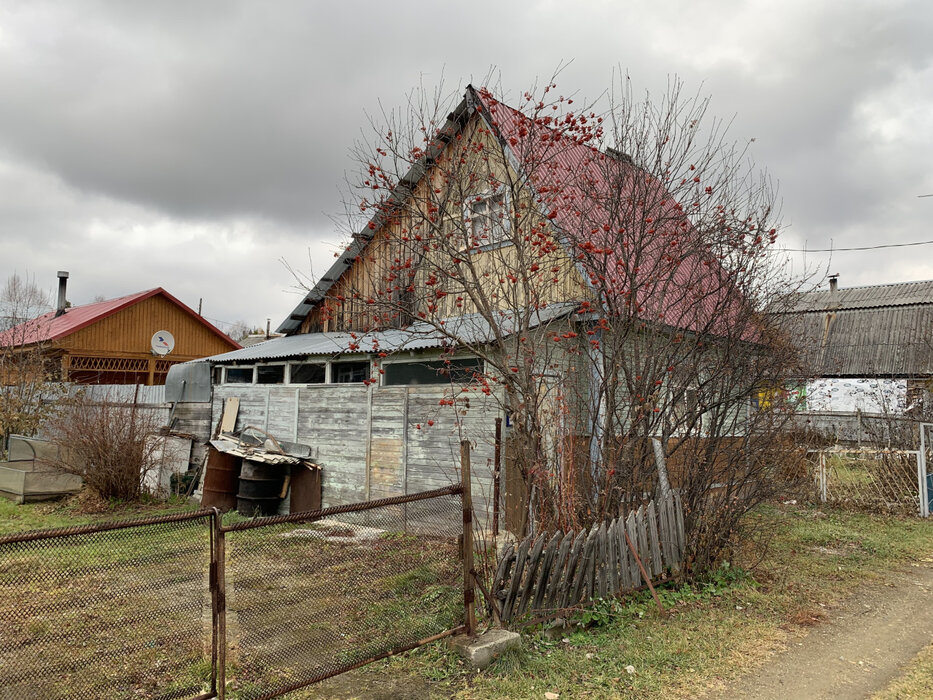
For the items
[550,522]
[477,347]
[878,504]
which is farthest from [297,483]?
[878,504]

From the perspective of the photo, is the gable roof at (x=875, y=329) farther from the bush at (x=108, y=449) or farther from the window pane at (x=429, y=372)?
the bush at (x=108, y=449)

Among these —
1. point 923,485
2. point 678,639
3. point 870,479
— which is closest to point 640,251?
point 678,639

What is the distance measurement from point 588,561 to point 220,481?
7960 millimetres

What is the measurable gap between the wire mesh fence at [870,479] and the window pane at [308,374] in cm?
902

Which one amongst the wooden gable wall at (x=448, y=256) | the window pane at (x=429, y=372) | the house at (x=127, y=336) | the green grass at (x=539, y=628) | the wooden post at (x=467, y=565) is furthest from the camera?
the house at (x=127, y=336)

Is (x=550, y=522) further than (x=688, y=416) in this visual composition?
No

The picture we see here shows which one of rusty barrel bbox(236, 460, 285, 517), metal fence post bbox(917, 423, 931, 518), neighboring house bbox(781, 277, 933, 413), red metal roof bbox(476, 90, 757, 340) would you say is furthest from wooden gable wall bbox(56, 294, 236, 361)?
metal fence post bbox(917, 423, 931, 518)

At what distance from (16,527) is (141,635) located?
23.5 ft

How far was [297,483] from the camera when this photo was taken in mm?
11453

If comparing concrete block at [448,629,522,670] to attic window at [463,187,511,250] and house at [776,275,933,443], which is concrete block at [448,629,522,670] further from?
house at [776,275,933,443]

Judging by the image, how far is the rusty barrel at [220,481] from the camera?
11188mm

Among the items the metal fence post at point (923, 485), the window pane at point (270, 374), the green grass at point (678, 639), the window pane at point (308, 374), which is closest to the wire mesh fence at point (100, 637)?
the green grass at point (678, 639)

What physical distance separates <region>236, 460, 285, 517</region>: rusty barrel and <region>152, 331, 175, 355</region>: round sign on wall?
63.7 ft

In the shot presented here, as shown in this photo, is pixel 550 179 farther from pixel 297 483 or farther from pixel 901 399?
pixel 901 399
